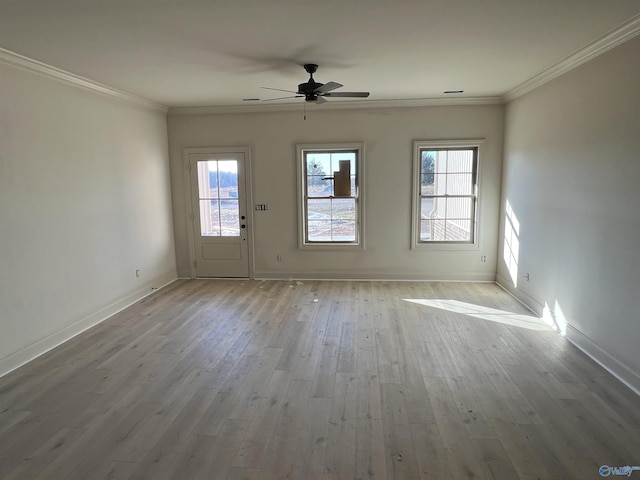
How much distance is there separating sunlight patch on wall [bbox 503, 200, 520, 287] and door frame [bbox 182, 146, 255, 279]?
388cm

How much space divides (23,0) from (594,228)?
4677mm

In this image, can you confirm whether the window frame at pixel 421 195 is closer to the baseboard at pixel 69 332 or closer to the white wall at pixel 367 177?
the white wall at pixel 367 177

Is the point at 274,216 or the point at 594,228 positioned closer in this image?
the point at 594,228

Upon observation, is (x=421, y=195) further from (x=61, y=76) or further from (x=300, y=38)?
(x=61, y=76)

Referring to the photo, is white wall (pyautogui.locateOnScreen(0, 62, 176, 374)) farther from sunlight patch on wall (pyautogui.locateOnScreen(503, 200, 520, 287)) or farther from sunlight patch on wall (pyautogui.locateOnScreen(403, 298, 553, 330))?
sunlight patch on wall (pyautogui.locateOnScreen(503, 200, 520, 287))

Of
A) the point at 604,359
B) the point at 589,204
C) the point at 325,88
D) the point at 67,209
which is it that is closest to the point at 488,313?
the point at 604,359

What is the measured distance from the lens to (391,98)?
5.66 meters

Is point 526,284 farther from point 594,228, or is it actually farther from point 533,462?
point 533,462

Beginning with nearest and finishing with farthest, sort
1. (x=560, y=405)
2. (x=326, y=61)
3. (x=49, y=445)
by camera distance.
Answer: (x=49, y=445) < (x=560, y=405) < (x=326, y=61)

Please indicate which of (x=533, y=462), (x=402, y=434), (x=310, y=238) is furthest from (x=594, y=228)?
(x=310, y=238)

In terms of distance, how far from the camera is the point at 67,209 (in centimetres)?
405

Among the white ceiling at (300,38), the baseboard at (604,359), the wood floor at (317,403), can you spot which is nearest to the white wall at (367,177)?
the white ceiling at (300,38)

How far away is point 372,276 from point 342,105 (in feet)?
8.85

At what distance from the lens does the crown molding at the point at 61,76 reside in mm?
3371
